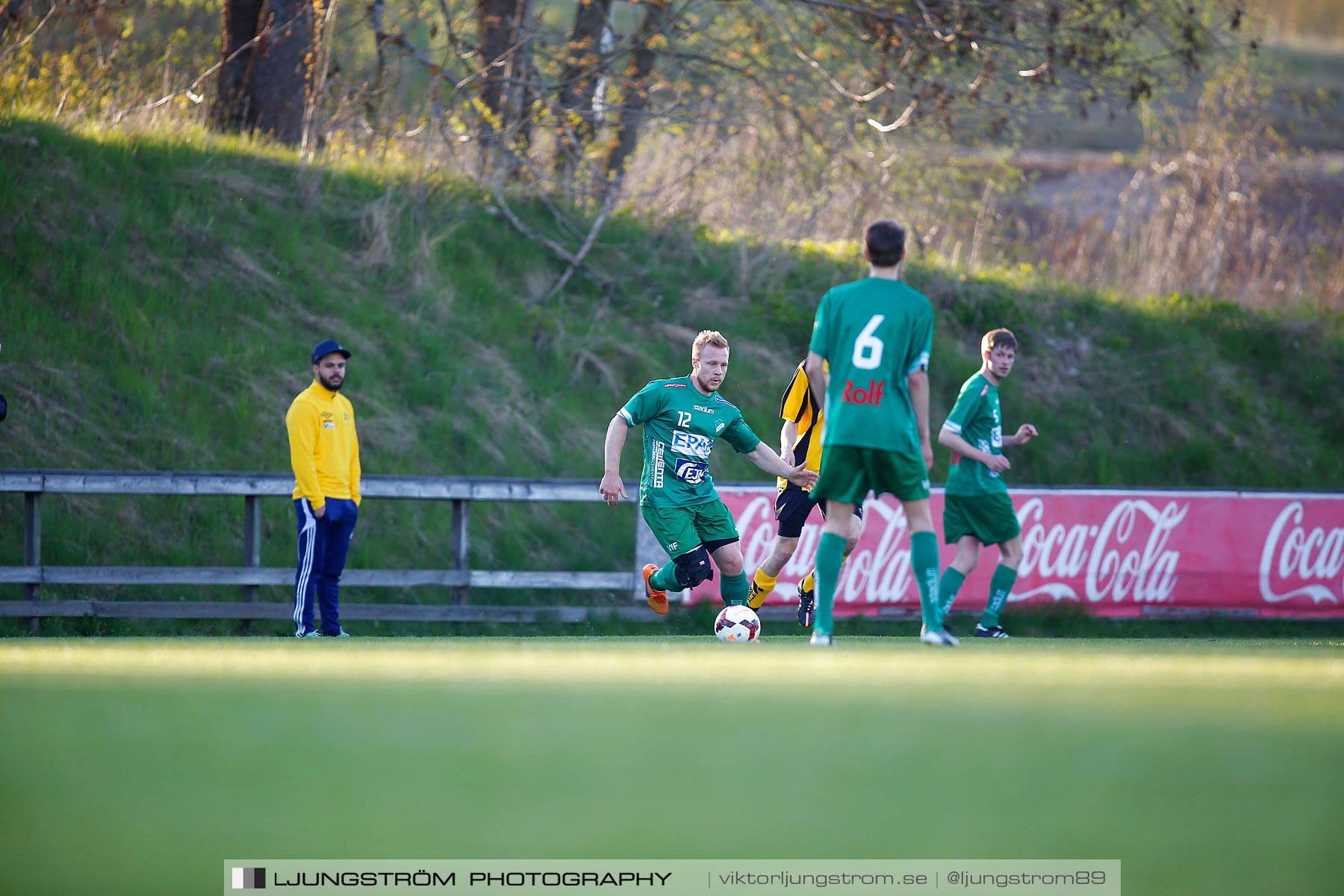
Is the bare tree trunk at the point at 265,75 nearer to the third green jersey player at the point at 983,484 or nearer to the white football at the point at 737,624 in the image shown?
the third green jersey player at the point at 983,484

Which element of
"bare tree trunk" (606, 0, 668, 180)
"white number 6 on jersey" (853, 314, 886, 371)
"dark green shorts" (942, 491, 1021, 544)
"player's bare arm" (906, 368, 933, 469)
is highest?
"bare tree trunk" (606, 0, 668, 180)

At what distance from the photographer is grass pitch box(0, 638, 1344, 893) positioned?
3.00 meters

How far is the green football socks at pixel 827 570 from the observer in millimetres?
7074

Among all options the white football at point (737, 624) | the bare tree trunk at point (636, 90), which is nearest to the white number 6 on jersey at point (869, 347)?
the white football at point (737, 624)

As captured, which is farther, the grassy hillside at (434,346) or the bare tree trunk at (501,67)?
the bare tree trunk at (501,67)

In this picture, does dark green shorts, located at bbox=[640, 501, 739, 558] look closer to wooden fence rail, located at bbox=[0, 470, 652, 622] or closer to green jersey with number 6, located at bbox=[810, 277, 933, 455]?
green jersey with number 6, located at bbox=[810, 277, 933, 455]

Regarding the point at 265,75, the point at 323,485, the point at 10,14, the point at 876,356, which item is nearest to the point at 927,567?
the point at 876,356

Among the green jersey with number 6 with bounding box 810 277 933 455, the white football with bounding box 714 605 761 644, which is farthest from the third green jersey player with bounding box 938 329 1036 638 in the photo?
the green jersey with number 6 with bounding box 810 277 933 455

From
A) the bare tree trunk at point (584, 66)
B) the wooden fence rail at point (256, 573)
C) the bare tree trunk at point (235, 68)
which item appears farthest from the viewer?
the bare tree trunk at point (235, 68)

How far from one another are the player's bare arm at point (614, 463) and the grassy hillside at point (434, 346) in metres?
5.88

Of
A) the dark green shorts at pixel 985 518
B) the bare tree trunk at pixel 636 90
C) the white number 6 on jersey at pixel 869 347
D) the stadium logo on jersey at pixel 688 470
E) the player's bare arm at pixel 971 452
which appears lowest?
the dark green shorts at pixel 985 518

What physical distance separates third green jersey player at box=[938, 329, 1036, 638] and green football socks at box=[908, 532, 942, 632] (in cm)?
293

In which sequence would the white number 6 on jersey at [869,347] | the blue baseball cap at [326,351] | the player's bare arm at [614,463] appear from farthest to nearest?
the blue baseball cap at [326,351] < the player's bare arm at [614,463] < the white number 6 on jersey at [869,347]

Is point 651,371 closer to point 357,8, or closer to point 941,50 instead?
point 941,50
